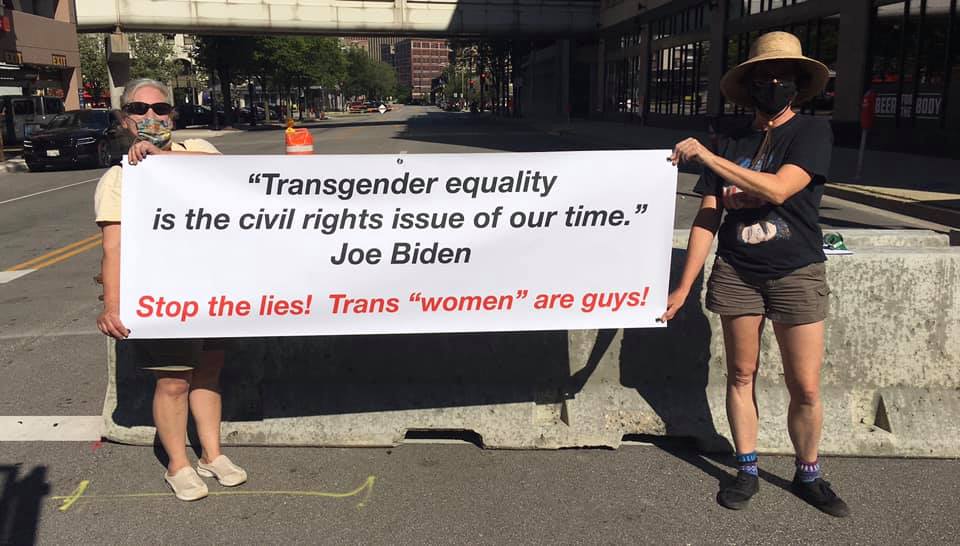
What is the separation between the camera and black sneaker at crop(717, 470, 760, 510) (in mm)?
3418

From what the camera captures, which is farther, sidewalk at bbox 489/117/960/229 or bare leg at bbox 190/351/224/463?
sidewalk at bbox 489/117/960/229

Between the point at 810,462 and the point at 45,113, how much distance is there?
3329 centimetres

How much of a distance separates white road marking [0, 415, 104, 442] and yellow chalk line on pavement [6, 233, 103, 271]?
15.1 feet

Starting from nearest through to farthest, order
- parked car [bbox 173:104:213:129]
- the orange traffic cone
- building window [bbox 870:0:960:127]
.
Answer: the orange traffic cone < building window [bbox 870:0:960:127] < parked car [bbox 173:104:213:129]

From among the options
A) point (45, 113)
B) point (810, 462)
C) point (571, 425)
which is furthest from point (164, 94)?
point (45, 113)

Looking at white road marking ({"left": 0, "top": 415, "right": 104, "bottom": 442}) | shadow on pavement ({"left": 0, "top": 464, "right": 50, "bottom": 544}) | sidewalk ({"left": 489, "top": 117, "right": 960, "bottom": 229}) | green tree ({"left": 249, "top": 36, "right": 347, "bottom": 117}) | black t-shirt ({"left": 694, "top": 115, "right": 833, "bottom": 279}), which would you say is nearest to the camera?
black t-shirt ({"left": 694, "top": 115, "right": 833, "bottom": 279})

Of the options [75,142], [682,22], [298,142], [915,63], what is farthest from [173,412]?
[682,22]

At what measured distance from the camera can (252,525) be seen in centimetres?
332

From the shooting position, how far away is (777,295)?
325cm

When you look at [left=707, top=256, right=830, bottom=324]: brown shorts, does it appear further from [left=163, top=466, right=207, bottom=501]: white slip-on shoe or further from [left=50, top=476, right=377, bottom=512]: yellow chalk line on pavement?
[left=163, top=466, right=207, bottom=501]: white slip-on shoe

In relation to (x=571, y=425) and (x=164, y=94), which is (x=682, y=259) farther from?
(x=164, y=94)


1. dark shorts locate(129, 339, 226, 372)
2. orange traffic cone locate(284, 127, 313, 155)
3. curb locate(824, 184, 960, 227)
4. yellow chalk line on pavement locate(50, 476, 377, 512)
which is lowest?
yellow chalk line on pavement locate(50, 476, 377, 512)

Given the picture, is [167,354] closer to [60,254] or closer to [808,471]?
[808,471]

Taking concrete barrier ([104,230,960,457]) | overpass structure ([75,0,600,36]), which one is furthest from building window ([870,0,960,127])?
overpass structure ([75,0,600,36])
